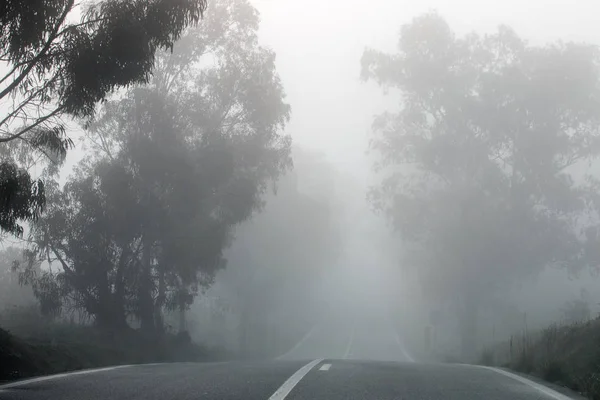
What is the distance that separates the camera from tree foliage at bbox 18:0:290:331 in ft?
85.0

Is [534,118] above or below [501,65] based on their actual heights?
below

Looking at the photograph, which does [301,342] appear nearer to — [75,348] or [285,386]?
[75,348]

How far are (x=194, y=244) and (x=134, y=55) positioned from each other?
14645 millimetres

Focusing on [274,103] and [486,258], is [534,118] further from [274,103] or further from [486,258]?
[274,103]

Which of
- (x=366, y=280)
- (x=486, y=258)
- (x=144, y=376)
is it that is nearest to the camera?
(x=144, y=376)

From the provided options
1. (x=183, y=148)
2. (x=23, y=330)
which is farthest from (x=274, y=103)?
(x=23, y=330)

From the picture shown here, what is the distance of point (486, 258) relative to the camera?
38781 mm

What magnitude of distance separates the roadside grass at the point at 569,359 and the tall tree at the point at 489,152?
76.5ft

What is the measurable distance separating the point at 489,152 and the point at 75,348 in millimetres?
27086

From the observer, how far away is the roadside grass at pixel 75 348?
1236cm

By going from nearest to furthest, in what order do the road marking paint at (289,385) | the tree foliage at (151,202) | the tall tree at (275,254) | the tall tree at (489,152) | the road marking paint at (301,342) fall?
the road marking paint at (289,385)
the tree foliage at (151,202)
the tall tree at (489,152)
the tall tree at (275,254)
the road marking paint at (301,342)

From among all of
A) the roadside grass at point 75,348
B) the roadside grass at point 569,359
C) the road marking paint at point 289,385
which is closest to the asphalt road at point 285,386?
the road marking paint at point 289,385

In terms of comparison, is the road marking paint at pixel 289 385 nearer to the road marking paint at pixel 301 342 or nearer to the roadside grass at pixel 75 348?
the roadside grass at pixel 75 348

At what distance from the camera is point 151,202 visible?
26234 millimetres
